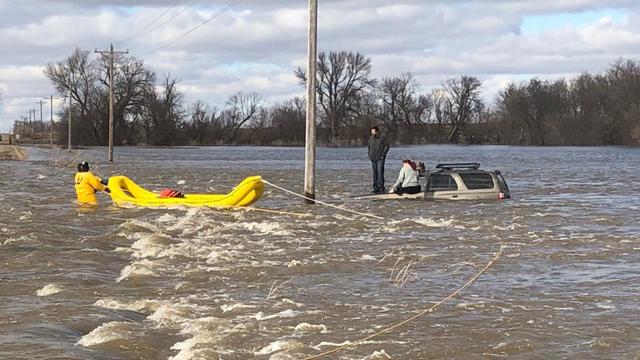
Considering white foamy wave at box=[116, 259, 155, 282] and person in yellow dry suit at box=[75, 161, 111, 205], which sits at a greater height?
person in yellow dry suit at box=[75, 161, 111, 205]

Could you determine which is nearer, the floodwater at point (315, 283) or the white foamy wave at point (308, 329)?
the floodwater at point (315, 283)

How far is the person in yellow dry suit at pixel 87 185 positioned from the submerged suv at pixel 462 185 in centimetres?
834

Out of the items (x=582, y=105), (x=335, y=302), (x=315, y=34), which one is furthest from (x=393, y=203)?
(x=582, y=105)

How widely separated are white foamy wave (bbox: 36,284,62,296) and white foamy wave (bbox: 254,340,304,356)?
12.0 feet

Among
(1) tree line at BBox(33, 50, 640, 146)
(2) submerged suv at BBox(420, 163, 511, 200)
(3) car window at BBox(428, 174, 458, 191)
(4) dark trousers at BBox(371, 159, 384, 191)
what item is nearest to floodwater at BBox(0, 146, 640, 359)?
(2) submerged suv at BBox(420, 163, 511, 200)

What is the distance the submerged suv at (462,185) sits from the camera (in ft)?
71.1

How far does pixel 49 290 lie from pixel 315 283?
3.39m

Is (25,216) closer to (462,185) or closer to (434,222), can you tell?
(434,222)

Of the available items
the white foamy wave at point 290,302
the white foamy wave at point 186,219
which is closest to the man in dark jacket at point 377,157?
the white foamy wave at point 186,219

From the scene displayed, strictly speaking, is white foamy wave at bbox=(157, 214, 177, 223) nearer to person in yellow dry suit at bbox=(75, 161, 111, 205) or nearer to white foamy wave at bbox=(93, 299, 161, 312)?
person in yellow dry suit at bbox=(75, 161, 111, 205)

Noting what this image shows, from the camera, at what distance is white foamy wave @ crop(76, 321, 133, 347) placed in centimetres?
765

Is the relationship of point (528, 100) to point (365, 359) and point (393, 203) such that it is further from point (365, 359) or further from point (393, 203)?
point (365, 359)

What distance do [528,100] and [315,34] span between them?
11171 cm

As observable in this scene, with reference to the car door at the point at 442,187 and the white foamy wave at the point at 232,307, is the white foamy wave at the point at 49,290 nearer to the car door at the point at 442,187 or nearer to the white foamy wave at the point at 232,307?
the white foamy wave at the point at 232,307
